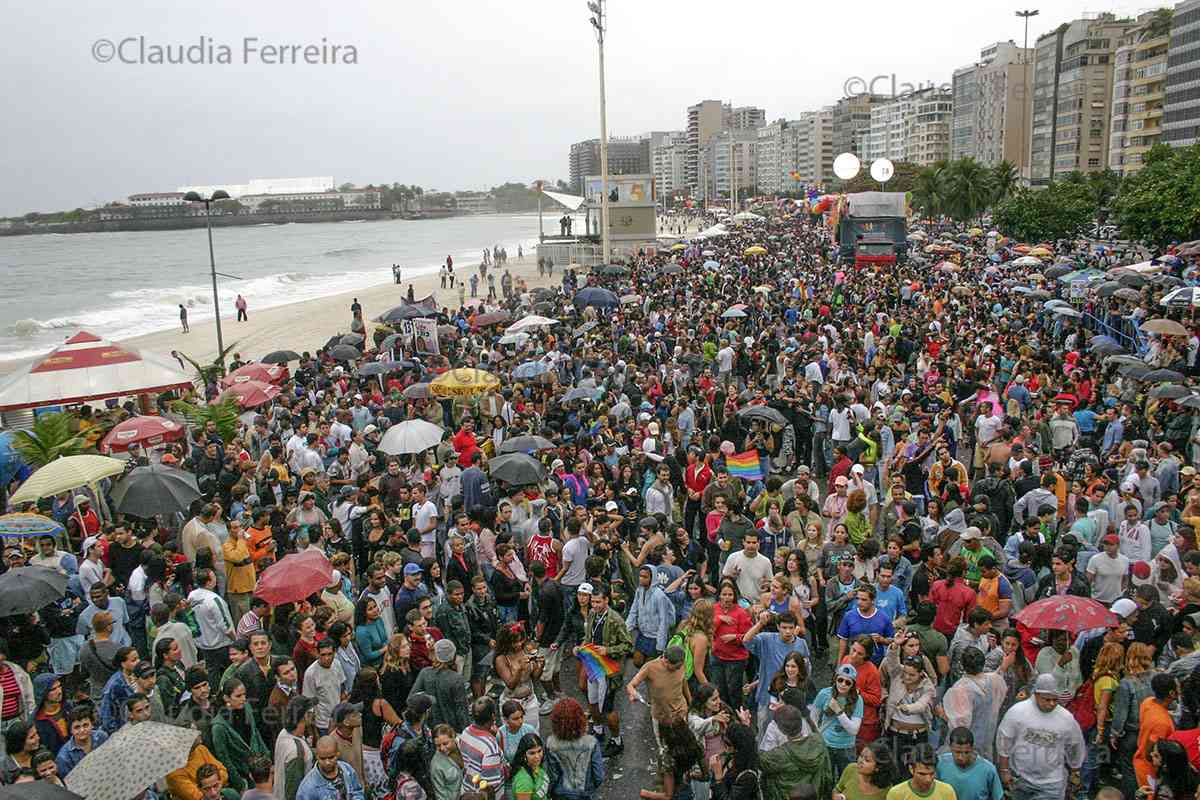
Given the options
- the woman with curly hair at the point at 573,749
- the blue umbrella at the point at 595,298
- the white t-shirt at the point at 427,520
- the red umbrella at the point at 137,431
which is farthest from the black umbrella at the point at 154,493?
the blue umbrella at the point at 595,298

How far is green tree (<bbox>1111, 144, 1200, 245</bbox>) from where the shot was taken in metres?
29.3

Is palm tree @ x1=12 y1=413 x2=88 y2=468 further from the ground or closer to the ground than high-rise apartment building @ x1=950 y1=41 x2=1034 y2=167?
closer to the ground

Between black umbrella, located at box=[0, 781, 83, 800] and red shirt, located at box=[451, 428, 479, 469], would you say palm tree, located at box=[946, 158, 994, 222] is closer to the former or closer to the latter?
red shirt, located at box=[451, 428, 479, 469]

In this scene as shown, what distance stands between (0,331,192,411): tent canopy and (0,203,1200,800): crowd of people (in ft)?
2.92

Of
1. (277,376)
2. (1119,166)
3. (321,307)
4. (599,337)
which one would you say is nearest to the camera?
(277,376)

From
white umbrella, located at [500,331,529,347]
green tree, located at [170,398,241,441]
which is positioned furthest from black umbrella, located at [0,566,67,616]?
white umbrella, located at [500,331,529,347]

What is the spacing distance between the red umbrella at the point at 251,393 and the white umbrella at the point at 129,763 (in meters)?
10.1

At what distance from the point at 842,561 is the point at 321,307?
1867 inches

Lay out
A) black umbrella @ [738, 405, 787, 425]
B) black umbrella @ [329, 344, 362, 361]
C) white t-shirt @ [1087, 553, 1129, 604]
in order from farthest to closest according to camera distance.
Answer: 1. black umbrella @ [329, 344, 362, 361]
2. black umbrella @ [738, 405, 787, 425]
3. white t-shirt @ [1087, 553, 1129, 604]

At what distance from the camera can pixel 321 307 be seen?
50969 mm

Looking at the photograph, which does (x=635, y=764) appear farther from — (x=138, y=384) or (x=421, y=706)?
(x=138, y=384)

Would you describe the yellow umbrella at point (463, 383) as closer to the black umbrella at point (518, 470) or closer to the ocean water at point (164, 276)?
the black umbrella at point (518, 470)

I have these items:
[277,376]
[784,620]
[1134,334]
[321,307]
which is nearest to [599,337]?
[277,376]

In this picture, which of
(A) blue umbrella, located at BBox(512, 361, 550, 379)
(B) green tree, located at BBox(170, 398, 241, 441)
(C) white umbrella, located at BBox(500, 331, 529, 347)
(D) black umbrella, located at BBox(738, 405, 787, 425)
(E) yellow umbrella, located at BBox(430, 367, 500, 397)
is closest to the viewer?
(D) black umbrella, located at BBox(738, 405, 787, 425)
